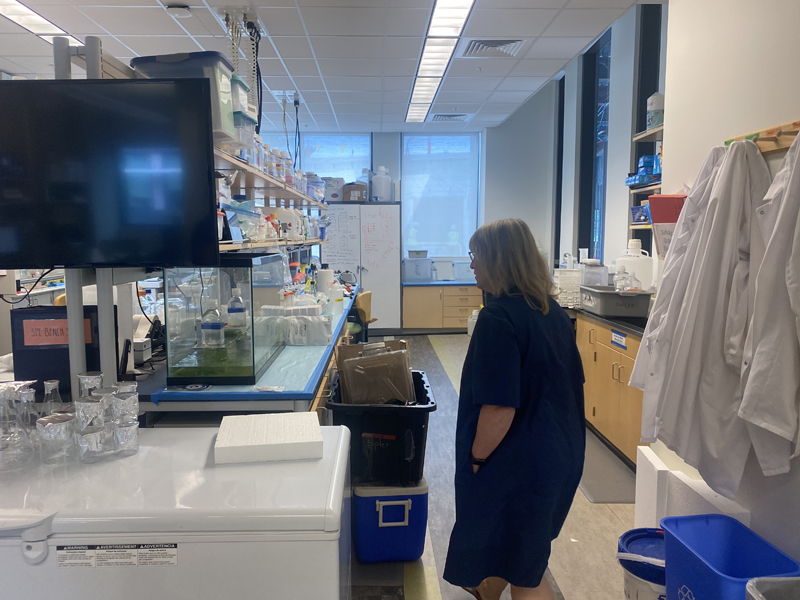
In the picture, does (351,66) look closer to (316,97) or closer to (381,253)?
(316,97)

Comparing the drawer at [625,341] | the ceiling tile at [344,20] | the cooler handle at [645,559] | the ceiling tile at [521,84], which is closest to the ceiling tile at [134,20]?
the ceiling tile at [344,20]

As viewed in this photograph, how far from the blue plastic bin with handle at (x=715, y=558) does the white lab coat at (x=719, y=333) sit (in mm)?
127

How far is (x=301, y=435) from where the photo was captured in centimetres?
127

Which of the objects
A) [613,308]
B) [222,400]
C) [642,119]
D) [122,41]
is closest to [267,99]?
[122,41]

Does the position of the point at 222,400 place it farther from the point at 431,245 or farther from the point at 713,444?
the point at 431,245

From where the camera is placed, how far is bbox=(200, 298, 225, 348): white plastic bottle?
84.1 inches

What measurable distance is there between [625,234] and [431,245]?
3.45m

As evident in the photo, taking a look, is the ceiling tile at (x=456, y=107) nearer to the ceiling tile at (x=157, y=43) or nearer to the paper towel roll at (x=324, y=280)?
the paper towel roll at (x=324, y=280)

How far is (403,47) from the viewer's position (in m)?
4.38

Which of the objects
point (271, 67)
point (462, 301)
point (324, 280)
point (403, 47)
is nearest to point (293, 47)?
point (271, 67)

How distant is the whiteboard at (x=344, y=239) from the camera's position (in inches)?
287

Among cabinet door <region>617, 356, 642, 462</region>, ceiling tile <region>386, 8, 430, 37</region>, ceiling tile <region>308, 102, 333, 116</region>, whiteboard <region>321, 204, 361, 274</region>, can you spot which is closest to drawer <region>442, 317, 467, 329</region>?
whiteboard <region>321, 204, 361, 274</region>

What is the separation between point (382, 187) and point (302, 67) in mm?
2707

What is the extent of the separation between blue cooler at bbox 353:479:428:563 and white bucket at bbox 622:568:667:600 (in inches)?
30.4
